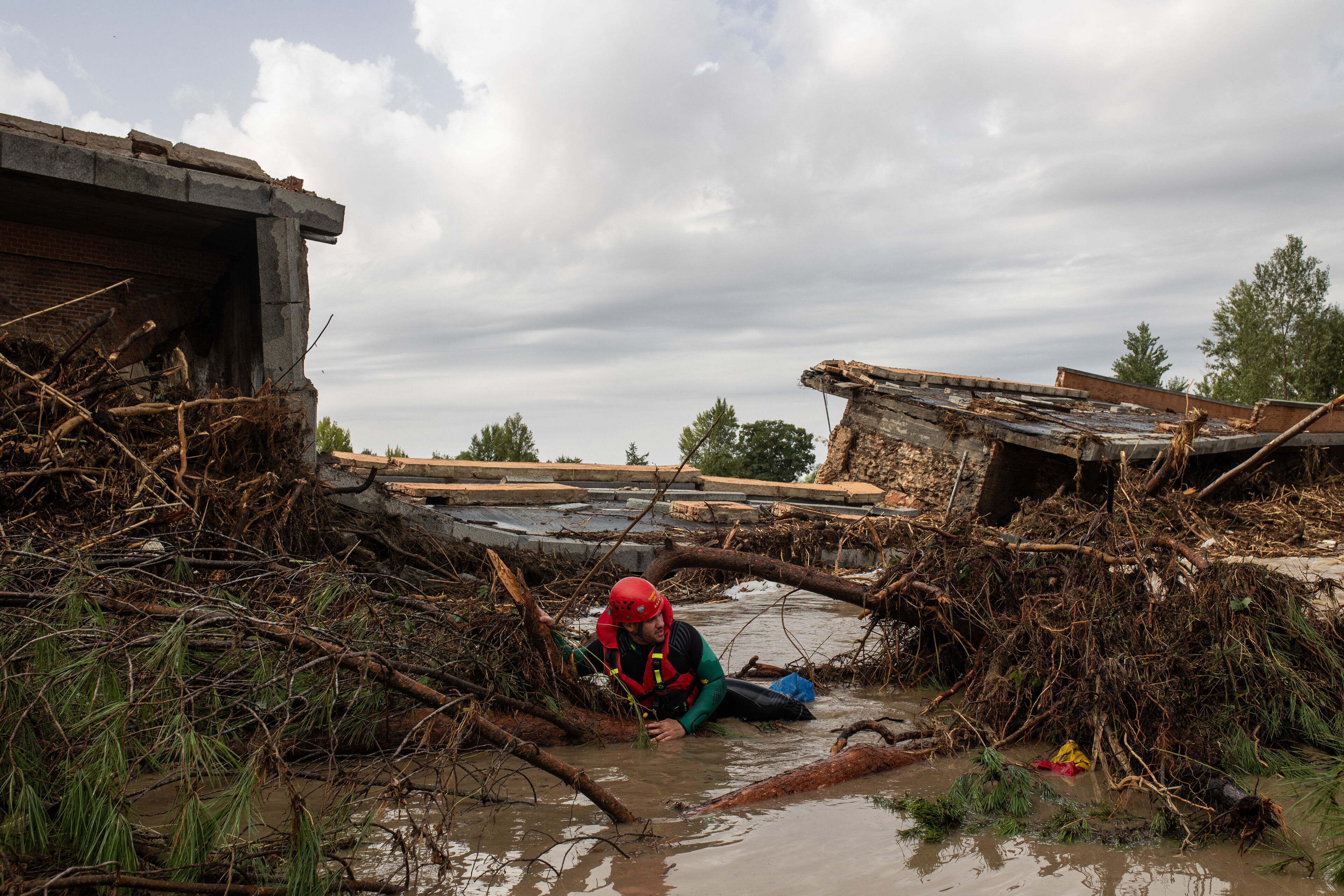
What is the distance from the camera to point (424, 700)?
3119mm

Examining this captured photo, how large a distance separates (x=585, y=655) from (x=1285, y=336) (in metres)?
44.7

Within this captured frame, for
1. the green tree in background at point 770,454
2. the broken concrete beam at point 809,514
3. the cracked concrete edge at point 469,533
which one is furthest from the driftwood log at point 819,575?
the green tree in background at point 770,454

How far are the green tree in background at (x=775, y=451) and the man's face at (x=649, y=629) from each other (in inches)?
1233

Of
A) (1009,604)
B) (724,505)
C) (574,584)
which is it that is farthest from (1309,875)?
(724,505)

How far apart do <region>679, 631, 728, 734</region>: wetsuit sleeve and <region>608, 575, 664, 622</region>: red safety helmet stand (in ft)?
1.44

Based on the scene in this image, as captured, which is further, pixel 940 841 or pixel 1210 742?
pixel 1210 742

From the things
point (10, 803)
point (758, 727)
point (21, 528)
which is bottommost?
point (758, 727)

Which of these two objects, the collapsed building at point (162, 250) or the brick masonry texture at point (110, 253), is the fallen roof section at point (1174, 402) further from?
the brick masonry texture at point (110, 253)

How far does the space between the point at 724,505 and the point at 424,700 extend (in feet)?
31.4

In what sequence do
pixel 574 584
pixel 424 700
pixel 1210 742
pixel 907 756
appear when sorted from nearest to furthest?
pixel 424 700 → pixel 1210 742 → pixel 907 756 → pixel 574 584

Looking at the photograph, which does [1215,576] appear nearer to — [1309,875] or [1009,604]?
[1009,604]

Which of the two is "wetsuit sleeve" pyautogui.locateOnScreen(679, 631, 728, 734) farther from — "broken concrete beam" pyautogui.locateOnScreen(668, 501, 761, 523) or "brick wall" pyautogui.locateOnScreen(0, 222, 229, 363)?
"brick wall" pyautogui.locateOnScreen(0, 222, 229, 363)

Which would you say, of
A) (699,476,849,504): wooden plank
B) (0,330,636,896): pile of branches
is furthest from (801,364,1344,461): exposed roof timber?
(0,330,636,896): pile of branches

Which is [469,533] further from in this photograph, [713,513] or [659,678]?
[659,678]
